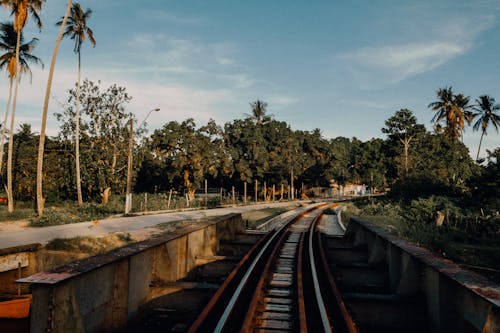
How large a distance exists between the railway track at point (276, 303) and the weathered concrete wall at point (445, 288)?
1.44 m

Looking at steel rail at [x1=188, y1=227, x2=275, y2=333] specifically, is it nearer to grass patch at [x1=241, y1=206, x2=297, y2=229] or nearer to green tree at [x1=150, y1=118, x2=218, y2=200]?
grass patch at [x1=241, y1=206, x2=297, y2=229]

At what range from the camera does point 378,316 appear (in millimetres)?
6070

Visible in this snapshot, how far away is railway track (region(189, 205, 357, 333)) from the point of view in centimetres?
521

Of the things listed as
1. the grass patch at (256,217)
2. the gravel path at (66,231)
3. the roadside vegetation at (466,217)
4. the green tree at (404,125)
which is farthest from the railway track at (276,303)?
the green tree at (404,125)

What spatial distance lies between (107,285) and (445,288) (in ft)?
17.0

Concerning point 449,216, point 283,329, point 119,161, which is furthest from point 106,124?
point 283,329

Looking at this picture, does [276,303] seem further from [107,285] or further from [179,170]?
[179,170]

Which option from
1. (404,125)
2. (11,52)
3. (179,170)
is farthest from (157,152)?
(404,125)

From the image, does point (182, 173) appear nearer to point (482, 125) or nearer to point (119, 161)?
point (119, 161)

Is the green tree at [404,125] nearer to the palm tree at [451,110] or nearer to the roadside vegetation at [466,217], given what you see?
the palm tree at [451,110]

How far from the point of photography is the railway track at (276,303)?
17.1ft

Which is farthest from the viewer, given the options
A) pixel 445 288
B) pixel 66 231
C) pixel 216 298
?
pixel 66 231

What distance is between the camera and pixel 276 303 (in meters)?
6.46

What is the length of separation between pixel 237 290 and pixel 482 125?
176 feet
